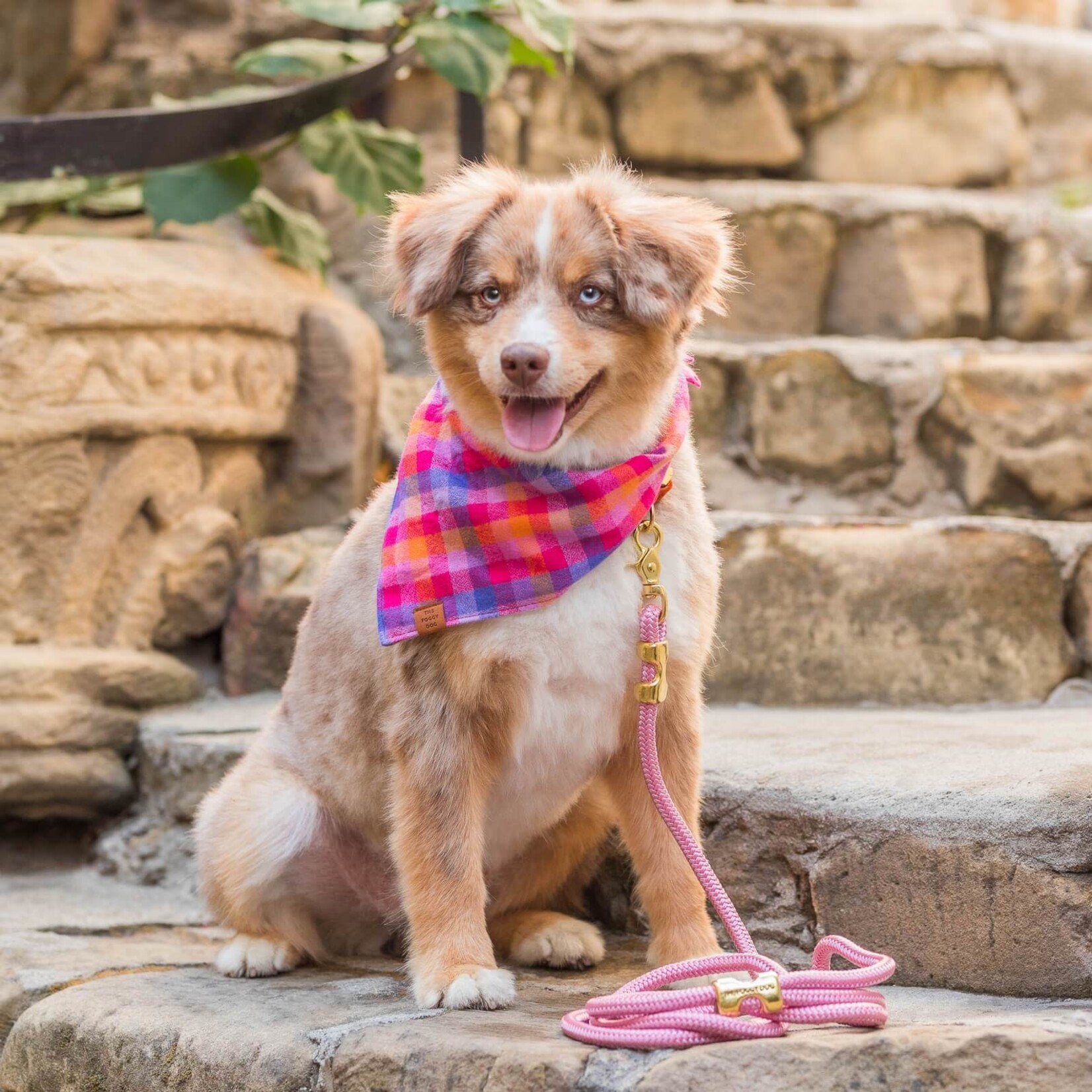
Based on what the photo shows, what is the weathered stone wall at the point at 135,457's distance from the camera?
365cm

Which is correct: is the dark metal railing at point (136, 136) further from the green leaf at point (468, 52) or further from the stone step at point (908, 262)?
the stone step at point (908, 262)

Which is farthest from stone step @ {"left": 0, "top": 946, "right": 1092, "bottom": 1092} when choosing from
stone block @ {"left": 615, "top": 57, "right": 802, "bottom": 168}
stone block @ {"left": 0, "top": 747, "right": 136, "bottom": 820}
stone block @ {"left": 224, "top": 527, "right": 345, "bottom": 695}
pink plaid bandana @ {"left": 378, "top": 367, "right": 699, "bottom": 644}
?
stone block @ {"left": 615, "top": 57, "right": 802, "bottom": 168}

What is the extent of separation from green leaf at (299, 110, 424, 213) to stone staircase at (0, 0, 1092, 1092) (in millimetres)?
598

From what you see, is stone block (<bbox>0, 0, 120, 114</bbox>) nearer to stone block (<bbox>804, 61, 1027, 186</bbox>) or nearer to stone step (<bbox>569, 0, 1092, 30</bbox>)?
stone step (<bbox>569, 0, 1092, 30</bbox>)

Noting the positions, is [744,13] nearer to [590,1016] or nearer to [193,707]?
[193,707]

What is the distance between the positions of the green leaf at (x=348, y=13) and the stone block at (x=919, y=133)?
1.82 m

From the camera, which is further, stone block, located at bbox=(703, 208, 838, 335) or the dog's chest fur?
stone block, located at bbox=(703, 208, 838, 335)

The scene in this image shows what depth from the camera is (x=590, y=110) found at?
5.11 meters

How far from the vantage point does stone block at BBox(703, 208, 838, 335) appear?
479cm

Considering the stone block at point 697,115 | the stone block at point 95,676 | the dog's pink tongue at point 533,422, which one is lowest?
the stone block at point 95,676

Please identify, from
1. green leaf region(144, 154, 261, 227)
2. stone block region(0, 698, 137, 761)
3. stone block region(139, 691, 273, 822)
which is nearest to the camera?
stone block region(139, 691, 273, 822)

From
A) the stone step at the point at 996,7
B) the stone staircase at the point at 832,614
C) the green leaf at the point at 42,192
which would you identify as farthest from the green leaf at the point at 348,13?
the stone step at the point at 996,7

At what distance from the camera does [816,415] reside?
4215mm

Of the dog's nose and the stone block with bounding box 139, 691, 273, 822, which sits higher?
the dog's nose
